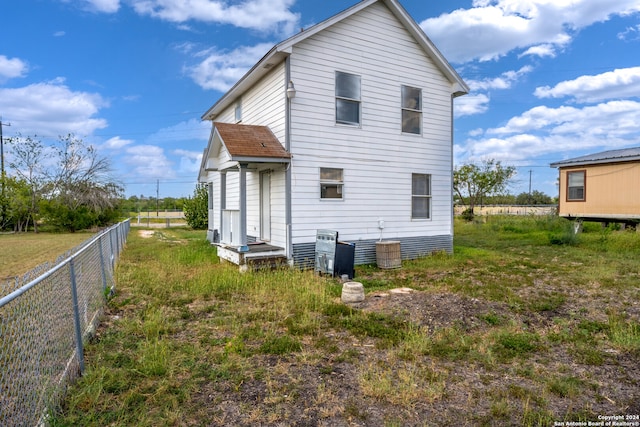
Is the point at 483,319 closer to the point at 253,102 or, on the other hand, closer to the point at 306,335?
the point at 306,335

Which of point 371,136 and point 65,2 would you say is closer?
point 371,136

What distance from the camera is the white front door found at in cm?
1027

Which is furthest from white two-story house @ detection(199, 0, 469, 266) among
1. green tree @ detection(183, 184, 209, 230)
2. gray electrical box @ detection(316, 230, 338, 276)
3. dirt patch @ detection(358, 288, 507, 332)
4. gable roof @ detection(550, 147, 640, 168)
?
green tree @ detection(183, 184, 209, 230)

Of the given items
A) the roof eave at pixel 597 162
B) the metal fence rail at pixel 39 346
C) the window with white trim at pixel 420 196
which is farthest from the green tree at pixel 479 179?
the metal fence rail at pixel 39 346

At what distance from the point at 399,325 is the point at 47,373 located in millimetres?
3917

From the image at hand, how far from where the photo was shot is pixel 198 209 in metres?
24.5

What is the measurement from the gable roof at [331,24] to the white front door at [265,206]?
279 cm

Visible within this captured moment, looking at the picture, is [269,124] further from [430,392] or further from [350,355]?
[430,392]

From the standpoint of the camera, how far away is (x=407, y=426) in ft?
9.23

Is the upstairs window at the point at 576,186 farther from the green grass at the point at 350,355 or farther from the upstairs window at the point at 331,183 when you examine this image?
the upstairs window at the point at 331,183

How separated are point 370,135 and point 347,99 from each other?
1.17m

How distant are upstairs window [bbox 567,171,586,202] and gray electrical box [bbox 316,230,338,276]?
1480 centimetres

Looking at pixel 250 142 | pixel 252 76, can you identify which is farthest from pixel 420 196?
pixel 252 76

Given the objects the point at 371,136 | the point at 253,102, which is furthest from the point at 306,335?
the point at 253,102
